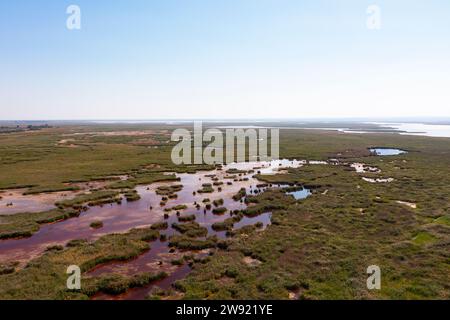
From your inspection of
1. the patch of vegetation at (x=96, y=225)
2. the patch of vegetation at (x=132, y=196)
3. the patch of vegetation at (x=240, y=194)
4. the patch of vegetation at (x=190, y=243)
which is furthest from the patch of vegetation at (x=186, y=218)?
the patch of vegetation at (x=132, y=196)

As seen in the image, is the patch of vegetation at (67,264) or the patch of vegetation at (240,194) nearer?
the patch of vegetation at (67,264)

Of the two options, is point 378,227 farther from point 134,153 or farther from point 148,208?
point 134,153

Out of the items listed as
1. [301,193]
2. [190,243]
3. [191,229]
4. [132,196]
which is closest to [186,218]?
[191,229]

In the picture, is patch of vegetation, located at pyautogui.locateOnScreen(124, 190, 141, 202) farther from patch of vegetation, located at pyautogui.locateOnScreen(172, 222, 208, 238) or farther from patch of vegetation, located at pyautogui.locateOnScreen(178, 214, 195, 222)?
patch of vegetation, located at pyautogui.locateOnScreen(172, 222, 208, 238)

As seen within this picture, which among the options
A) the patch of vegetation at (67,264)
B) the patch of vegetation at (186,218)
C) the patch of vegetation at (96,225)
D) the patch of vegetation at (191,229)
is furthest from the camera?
the patch of vegetation at (186,218)

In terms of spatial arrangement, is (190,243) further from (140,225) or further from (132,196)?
(132,196)

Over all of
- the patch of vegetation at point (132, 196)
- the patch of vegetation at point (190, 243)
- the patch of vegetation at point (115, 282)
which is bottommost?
the patch of vegetation at point (115, 282)

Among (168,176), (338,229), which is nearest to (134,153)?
(168,176)

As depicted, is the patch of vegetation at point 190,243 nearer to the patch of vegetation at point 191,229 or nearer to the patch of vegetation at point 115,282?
A: the patch of vegetation at point 191,229
